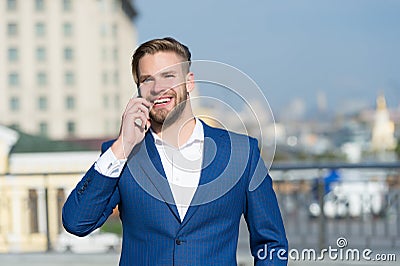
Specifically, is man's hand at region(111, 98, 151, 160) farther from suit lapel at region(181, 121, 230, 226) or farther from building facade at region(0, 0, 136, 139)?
building facade at region(0, 0, 136, 139)

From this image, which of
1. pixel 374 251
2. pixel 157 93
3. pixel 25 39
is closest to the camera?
pixel 157 93

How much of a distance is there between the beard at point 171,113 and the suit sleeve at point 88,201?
0.50 feet

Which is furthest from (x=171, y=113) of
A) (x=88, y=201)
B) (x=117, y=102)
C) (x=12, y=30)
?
(x=117, y=102)

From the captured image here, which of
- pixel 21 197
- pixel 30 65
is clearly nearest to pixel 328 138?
pixel 30 65

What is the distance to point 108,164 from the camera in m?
1.75

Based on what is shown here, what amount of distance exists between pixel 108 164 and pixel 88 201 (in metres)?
0.09

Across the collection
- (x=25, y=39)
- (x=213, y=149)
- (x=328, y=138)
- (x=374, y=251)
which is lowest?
(x=374, y=251)

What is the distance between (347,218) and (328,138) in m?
102

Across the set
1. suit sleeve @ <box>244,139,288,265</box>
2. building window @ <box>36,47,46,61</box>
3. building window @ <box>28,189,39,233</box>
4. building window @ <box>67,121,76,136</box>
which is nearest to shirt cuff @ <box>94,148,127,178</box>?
suit sleeve @ <box>244,139,288,265</box>

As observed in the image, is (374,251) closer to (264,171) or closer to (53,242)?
(53,242)

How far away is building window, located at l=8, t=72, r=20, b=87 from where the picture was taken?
79.3 meters

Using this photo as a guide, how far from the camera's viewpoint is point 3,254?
7.38 metres

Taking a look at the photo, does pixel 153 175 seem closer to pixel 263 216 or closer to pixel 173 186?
pixel 173 186

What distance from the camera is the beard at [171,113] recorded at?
1750mm
